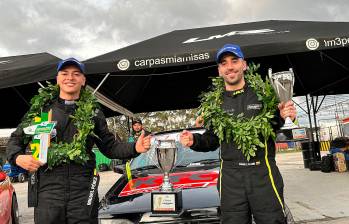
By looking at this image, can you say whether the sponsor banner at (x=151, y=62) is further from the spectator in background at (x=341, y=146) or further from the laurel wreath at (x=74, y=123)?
the spectator in background at (x=341, y=146)

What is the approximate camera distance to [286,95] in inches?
105

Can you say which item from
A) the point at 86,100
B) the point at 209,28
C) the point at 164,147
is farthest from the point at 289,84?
the point at 209,28

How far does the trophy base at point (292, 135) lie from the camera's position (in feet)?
9.09

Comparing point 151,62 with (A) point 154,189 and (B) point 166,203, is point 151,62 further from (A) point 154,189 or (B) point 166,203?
(B) point 166,203

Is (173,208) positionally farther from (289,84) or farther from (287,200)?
(287,200)

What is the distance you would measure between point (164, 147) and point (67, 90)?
3.00 ft

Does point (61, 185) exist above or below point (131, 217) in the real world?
above

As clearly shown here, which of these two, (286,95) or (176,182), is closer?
(286,95)

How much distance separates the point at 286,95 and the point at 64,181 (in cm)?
159

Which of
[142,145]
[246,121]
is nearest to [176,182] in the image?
[142,145]

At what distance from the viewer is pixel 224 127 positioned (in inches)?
112

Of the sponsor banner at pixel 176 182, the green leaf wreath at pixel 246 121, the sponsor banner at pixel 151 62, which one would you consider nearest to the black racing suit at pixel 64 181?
the green leaf wreath at pixel 246 121

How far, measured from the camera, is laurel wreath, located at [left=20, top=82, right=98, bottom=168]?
8.68ft

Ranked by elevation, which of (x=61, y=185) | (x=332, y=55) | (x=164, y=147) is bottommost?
(x=61, y=185)
